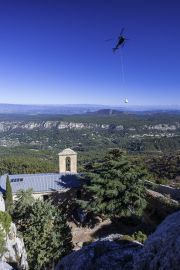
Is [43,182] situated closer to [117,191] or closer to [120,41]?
[117,191]

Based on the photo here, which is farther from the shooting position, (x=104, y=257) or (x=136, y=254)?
(x=104, y=257)

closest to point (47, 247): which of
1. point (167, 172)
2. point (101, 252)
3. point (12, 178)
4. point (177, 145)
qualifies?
point (101, 252)

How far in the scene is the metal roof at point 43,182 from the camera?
34250 mm

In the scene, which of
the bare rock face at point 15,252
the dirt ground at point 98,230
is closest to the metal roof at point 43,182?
the dirt ground at point 98,230

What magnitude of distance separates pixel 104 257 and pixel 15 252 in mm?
13095

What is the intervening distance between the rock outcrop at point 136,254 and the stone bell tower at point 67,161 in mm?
23641

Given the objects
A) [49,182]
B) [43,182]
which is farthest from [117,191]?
[43,182]

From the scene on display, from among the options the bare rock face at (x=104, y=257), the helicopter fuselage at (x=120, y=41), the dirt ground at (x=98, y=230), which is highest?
the helicopter fuselage at (x=120, y=41)

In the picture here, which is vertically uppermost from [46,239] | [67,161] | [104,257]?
[104,257]

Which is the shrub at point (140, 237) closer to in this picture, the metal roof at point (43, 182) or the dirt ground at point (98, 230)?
the dirt ground at point (98, 230)

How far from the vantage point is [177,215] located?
921 centimetres

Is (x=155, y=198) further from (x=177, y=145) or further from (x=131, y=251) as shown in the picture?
(x=177, y=145)

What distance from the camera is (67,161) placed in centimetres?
3838

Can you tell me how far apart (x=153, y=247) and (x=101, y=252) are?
3.64 m
